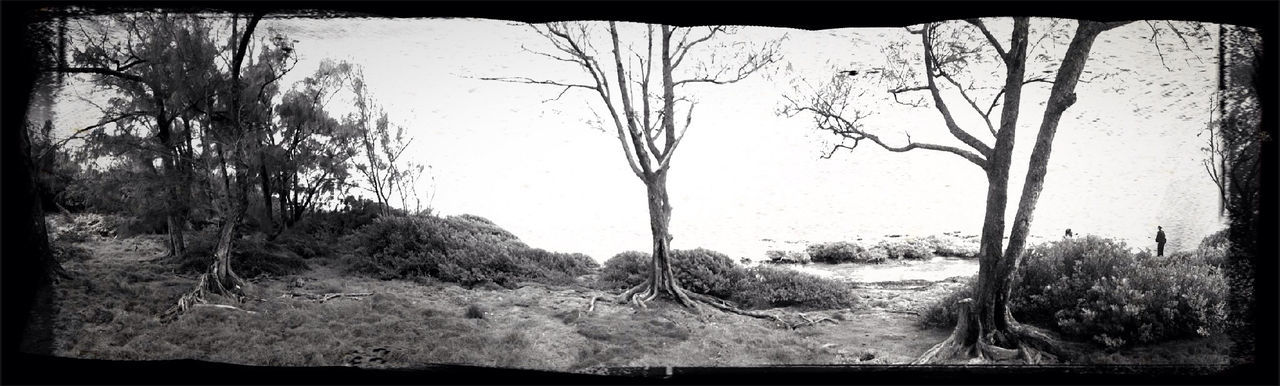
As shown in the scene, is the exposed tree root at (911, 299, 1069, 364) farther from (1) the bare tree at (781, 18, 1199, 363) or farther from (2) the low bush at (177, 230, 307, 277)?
(2) the low bush at (177, 230, 307, 277)

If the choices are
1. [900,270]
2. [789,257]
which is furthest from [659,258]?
[900,270]

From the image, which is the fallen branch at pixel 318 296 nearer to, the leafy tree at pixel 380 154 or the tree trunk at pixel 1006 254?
the leafy tree at pixel 380 154

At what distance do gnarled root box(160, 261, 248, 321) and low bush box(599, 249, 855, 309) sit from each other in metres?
2.21

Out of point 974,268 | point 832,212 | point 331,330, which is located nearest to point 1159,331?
point 974,268

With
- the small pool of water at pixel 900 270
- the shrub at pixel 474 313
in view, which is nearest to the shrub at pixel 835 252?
the small pool of water at pixel 900 270

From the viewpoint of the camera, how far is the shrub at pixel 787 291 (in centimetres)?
433

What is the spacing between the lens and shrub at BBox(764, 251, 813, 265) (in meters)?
4.58

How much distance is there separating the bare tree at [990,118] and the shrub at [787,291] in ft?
2.42

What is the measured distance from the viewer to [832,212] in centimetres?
445

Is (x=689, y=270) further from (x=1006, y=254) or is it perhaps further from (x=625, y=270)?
(x=1006, y=254)

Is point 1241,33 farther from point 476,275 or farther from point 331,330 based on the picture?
point 331,330

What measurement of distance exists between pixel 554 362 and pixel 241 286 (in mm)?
1890

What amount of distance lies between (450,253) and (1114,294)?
3.83m

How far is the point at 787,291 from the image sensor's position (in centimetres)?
455
